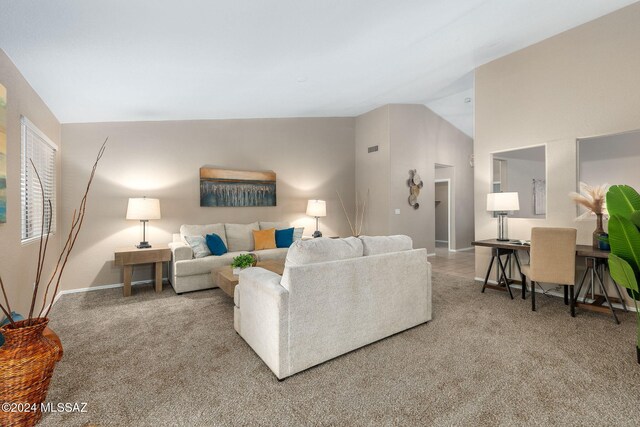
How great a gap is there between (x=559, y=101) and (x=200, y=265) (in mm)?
5002

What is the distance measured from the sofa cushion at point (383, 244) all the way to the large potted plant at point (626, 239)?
4.71 feet

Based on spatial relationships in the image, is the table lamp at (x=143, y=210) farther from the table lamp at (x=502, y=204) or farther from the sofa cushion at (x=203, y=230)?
the table lamp at (x=502, y=204)

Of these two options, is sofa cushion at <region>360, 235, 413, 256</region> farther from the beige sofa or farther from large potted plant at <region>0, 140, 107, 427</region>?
the beige sofa

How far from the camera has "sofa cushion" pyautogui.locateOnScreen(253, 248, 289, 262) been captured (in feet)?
14.8

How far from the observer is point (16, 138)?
99.7 inches

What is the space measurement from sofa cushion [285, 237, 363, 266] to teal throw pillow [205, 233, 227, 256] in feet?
8.28

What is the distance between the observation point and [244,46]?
2809mm

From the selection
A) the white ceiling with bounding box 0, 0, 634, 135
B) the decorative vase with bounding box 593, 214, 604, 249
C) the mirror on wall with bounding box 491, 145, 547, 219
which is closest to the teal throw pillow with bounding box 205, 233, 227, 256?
the white ceiling with bounding box 0, 0, 634, 135

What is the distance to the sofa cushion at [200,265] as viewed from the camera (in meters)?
3.94

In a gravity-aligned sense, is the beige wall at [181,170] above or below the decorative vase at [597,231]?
above

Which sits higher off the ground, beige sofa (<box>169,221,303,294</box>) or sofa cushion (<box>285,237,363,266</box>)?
sofa cushion (<box>285,237,363,266</box>)

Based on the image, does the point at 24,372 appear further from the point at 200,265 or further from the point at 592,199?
the point at 592,199

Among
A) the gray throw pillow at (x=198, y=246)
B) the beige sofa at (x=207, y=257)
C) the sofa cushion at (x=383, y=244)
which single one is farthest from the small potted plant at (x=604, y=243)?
the gray throw pillow at (x=198, y=246)

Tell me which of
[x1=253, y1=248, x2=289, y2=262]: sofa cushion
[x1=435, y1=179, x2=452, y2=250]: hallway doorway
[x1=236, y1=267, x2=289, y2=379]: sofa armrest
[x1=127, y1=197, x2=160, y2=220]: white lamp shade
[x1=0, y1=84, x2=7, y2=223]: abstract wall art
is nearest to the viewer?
[x1=236, y1=267, x2=289, y2=379]: sofa armrest
